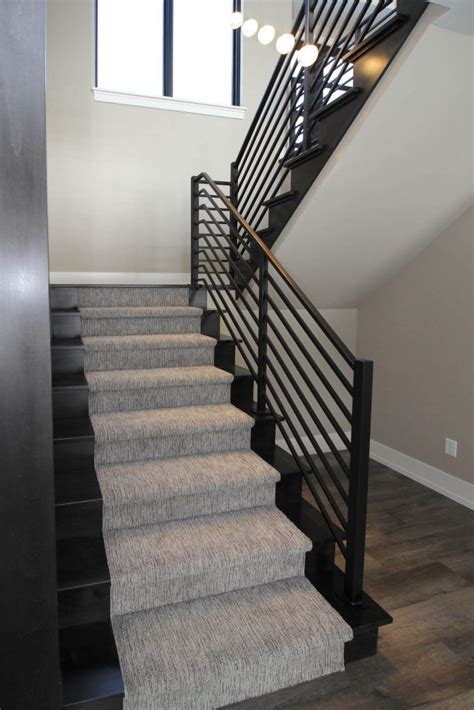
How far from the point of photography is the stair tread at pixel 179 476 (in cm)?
→ 217

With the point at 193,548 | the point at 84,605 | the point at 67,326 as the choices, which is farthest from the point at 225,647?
the point at 67,326

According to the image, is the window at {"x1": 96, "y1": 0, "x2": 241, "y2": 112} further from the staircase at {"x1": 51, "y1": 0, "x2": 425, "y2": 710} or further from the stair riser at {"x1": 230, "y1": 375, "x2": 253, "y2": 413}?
the stair riser at {"x1": 230, "y1": 375, "x2": 253, "y2": 413}

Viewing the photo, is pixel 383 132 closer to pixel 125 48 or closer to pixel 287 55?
pixel 287 55

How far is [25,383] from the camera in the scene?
1288 mm

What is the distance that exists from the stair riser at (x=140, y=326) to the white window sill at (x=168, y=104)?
2423 mm

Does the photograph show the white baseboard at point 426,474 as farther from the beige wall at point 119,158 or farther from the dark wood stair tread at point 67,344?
the dark wood stair tread at point 67,344

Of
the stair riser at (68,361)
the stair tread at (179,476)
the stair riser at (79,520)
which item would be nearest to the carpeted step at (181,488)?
the stair tread at (179,476)

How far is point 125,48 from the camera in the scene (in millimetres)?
4629

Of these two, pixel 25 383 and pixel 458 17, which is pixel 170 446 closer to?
pixel 25 383

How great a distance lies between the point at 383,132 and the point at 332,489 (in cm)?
249

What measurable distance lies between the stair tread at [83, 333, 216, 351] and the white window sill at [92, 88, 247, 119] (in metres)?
2.56

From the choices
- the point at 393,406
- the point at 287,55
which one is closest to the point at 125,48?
the point at 287,55

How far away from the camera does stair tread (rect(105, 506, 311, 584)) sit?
1949 millimetres

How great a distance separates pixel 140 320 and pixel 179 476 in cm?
130
